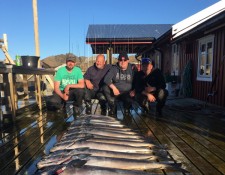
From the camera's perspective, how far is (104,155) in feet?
8.01

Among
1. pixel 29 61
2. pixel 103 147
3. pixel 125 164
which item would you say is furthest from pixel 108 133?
pixel 29 61

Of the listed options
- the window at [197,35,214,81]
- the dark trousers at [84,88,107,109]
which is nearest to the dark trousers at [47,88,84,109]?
the dark trousers at [84,88,107,109]

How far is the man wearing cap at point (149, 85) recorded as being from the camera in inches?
203

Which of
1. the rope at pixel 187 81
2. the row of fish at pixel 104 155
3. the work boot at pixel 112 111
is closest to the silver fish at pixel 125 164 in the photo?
the row of fish at pixel 104 155

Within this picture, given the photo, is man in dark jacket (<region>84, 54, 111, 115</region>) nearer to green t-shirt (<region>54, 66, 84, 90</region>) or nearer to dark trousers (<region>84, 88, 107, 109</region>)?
dark trousers (<region>84, 88, 107, 109</region>)

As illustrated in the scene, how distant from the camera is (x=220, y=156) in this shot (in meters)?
2.82

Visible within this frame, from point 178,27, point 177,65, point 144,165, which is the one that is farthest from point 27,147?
point 177,65

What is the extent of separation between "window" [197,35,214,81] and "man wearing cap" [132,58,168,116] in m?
3.28

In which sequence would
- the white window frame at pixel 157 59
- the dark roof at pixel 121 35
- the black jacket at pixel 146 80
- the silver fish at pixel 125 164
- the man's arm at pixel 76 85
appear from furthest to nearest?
the white window frame at pixel 157 59, the dark roof at pixel 121 35, the man's arm at pixel 76 85, the black jacket at pixel 146 80, the silver fish at pixel 125 164

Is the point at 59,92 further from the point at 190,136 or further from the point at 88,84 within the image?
the point at 190,136

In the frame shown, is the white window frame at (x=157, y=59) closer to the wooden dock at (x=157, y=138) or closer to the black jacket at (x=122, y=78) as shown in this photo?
the wooden dock at (x=157, y=138)

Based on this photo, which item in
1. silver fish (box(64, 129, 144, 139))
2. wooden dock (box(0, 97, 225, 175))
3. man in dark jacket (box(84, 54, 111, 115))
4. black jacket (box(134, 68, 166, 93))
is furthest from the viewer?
man in dark jacket (box(84, 54, 111, 115))

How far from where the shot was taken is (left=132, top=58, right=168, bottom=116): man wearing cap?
16.9ft

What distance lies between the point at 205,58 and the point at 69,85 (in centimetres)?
507
